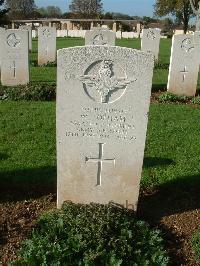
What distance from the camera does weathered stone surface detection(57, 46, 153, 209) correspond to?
4328 mm

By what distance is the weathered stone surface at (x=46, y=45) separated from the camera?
1811 cm

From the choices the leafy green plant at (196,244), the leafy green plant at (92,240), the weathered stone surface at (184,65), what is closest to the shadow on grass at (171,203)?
the leafy green plant at (196,244)

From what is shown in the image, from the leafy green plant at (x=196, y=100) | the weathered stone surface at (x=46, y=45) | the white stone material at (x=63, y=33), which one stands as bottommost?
the white stone material at (x=63, y=33)

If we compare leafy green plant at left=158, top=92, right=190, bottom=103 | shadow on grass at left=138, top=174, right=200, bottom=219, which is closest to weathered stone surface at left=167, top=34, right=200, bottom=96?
leafy green plant at left=158, top=92, right=190, bottom=103

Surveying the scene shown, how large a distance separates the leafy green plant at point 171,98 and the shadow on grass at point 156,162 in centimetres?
467

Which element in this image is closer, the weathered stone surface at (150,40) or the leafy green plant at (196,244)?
the leafy green plant at (196,244)

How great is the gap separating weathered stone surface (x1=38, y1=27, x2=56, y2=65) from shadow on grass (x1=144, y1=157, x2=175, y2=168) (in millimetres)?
12392

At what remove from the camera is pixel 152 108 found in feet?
33.5

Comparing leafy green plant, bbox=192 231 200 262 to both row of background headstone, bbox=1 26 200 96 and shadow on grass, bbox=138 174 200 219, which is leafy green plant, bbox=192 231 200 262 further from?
row of background headstone, bbox=1 26 200 96

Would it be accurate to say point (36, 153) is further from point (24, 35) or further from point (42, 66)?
point (42, 66)

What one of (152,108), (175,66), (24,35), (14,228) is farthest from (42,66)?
(14,228)

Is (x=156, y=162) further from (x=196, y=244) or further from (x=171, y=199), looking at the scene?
(x=196, y=244)

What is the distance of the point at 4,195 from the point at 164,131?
12.6 feet

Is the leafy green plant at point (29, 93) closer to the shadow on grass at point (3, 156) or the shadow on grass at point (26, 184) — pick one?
the shadow on grass at point (3, 156)
